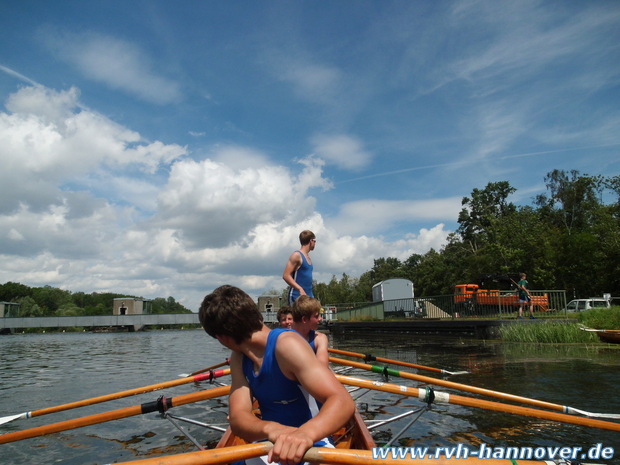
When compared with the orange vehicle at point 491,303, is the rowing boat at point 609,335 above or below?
below

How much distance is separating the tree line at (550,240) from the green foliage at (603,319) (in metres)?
13.9

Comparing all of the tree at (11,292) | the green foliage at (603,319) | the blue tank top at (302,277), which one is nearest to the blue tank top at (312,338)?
the blue tank top at (302,277)

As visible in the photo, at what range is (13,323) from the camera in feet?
238

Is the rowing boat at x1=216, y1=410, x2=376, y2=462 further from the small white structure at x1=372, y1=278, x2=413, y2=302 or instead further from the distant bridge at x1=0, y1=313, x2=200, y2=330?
the distant bridge at x1=0, y1=313, x2=200, y2=330

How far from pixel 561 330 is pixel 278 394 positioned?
54.5 ft

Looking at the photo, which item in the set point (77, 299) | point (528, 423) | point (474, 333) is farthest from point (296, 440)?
point (77, 299)

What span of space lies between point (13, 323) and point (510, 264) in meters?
78.4

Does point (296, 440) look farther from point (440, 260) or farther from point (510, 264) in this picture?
point (440, 260)

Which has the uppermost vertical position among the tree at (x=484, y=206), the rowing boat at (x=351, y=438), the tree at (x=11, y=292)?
the tree at (x=484, y=206)

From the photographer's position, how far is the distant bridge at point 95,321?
71.6 meters

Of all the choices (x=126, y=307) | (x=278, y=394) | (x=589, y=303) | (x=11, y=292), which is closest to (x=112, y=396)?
(x=278, y=394)

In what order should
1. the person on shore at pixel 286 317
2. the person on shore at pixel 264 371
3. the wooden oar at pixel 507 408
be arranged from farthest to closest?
1. the person on shore at pixel 286 317
2. the wooden oar at pixel 507 408
3. the person on shore at pixel 264 371

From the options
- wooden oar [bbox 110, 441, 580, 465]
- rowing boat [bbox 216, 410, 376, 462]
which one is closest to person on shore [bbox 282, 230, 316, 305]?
rowing boat [bbox 216, 410, 376, 462]

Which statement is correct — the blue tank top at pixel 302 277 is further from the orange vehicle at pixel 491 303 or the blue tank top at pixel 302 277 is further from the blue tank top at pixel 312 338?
the orange vehicle at pixel 491 303
